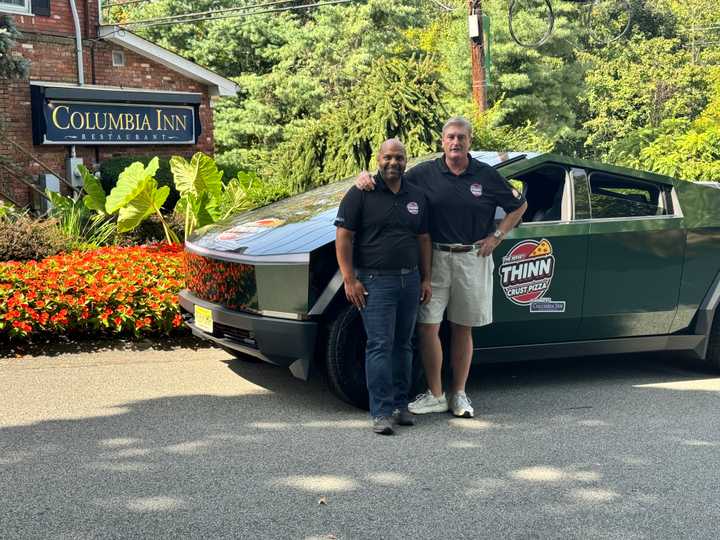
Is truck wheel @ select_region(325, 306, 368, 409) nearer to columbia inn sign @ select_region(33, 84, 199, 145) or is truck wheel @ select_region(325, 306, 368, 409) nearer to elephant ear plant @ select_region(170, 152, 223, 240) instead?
elephant ear plant @ select_region(170, 152, 223, 240)

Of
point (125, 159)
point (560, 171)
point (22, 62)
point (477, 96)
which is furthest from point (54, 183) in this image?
point (560, 171)

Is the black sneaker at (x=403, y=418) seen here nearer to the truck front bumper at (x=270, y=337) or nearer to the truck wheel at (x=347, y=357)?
the truck wheel at (x=347, y=357)

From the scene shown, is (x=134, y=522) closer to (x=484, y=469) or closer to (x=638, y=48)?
(x=484, y=469)

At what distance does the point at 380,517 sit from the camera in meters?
4.11

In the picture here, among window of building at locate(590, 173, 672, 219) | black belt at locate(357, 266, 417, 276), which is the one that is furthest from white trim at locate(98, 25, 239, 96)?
black belt at locate(357, 266, 417, 276)

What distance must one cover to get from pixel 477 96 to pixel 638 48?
25.8 m

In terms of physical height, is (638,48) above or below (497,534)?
above

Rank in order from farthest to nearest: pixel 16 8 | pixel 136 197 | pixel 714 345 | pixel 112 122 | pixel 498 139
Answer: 1. pixel 112 122
2. pixel 16 8
3. pixel 498 139
4. pixel 136 197
5. pixel 714 345

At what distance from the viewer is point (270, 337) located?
5.59 meters

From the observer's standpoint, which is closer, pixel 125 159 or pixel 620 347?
pixel 620 347

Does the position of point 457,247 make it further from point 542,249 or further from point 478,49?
point 478,49

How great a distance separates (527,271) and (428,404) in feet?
3.71

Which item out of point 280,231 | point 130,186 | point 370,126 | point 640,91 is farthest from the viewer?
point 640,91

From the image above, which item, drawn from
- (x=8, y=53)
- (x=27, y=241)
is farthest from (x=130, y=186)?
(x=8, y=53)
